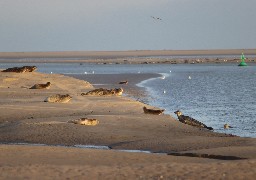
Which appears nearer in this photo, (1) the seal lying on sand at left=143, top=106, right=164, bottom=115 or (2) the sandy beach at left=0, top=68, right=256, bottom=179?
(2) the sandy beach at left=0, top=68, right=256, bottom=179

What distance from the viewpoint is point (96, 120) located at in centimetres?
2017

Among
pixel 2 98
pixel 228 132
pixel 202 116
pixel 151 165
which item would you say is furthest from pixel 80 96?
pixel 151 165

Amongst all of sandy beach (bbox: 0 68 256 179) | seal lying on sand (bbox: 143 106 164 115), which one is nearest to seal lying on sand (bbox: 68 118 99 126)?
sandy beach (bbox: 0 68 256 179)

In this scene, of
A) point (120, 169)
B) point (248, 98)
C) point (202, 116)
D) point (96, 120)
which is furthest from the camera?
point (248, 98)

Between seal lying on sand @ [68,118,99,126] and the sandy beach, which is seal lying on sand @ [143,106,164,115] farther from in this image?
seal lying on sand @ [68,118,99,126]

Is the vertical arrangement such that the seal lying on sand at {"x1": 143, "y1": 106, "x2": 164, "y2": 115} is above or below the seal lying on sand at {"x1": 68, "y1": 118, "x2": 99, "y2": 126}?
below

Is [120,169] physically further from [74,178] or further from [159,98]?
[159,98]

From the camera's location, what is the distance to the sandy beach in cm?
1249

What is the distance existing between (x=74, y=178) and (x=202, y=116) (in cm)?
1428

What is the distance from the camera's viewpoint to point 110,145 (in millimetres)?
17203

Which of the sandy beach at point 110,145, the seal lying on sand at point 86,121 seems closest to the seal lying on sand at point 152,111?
the sandy beach at point 110,145

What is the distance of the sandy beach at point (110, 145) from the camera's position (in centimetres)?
1249

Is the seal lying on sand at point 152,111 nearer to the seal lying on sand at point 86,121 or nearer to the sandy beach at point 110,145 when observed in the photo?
the sandy beach at point 110,145

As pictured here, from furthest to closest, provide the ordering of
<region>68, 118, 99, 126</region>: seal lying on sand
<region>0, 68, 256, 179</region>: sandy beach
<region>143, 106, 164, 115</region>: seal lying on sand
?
<region>143, 106, 164, 115</region>: seal lying on sand, <region>68, 118, 99, 126</region>: seal lying on sand, <region>0, 68, 256, 179</region>: sandy beach
